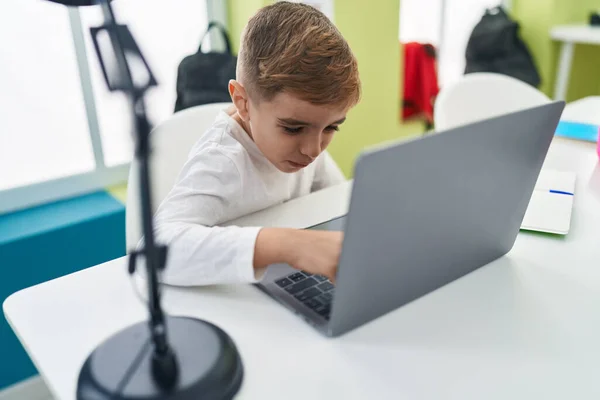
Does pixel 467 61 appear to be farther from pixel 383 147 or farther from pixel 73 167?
pixel 383 147

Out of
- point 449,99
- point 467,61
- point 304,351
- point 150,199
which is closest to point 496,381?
point 304,351

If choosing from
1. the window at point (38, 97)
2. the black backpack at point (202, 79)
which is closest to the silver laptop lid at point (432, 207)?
the black backpack at point (202, 79)

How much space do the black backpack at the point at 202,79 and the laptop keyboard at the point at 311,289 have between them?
1.06m

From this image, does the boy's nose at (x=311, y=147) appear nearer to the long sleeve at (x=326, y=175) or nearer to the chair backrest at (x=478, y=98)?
the long sleeve at (x=326, y=175)

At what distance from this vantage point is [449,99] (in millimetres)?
1396

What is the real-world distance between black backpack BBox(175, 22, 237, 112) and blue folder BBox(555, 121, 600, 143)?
0.96 meters

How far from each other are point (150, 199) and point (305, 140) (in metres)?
0.39

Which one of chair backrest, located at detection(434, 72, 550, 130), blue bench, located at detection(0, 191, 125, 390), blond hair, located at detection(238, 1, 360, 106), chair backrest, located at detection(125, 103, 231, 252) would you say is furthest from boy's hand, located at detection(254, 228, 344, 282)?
blue bench, located at detection(0, 191, 125, 390)

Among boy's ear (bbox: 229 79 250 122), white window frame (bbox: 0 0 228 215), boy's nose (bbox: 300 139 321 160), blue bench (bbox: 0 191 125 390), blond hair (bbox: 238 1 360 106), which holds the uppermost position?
blond hair (bbox: 238 1 360 106)

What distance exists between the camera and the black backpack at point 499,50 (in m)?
2.60

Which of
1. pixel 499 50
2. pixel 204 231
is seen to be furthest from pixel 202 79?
pixel 499 50

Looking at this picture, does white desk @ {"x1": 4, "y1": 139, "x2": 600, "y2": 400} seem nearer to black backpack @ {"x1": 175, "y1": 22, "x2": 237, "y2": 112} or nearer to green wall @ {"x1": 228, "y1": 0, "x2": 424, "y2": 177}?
black backpack @ {"x1": 175, "y1": 22, "x2": 237, "y2": 112}

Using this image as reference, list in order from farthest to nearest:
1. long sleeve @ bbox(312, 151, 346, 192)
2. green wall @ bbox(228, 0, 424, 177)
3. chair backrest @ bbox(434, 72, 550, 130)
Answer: green wall @ bbox(228, 0, 424, 177)
chair backrest @ bbox(434, 72, 550, 130)
long sleeve @ bbox(312, 151, 346, 192)

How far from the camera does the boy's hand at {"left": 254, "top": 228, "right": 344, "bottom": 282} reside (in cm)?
60
